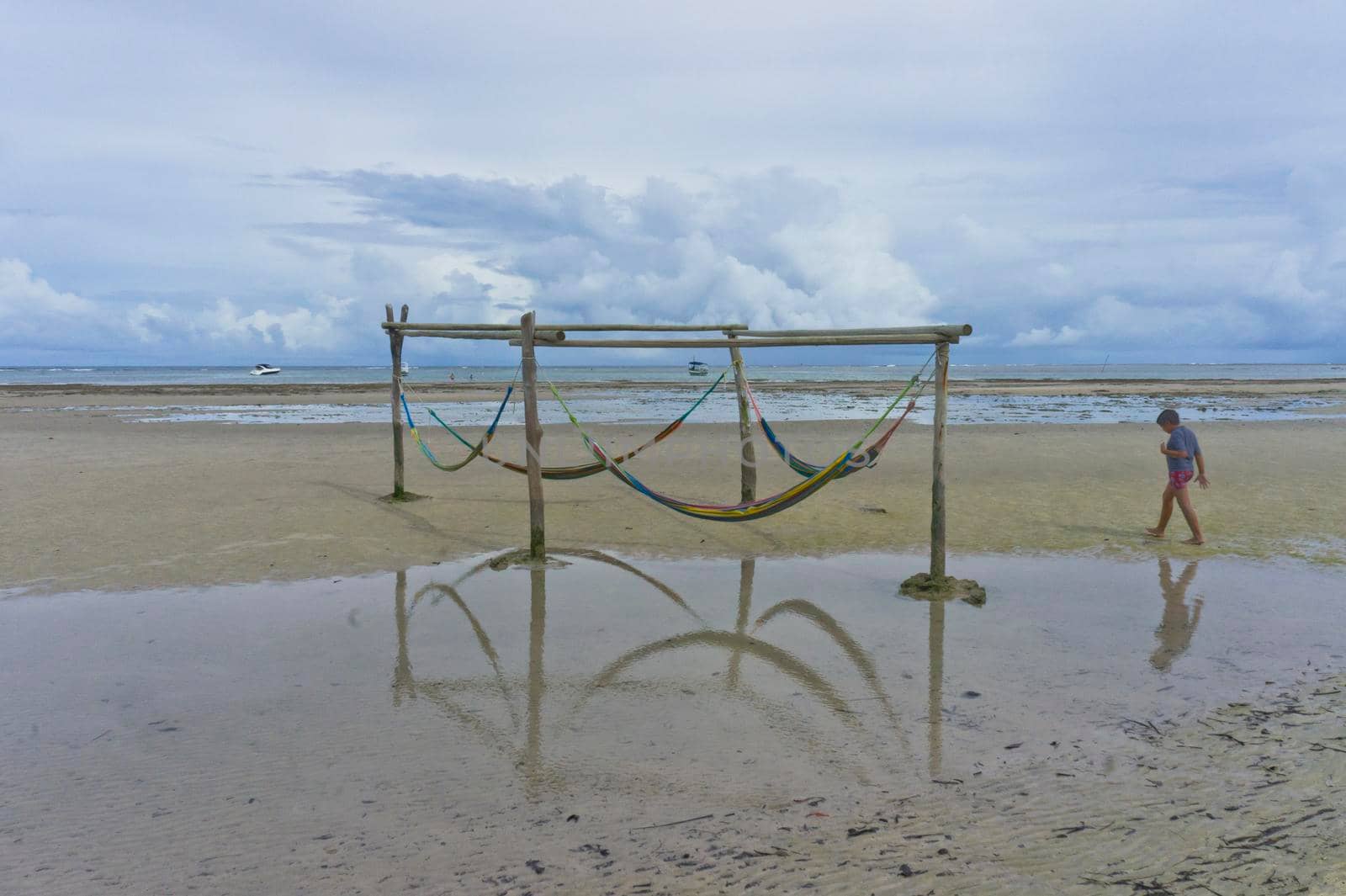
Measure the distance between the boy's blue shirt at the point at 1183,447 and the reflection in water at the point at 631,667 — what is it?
4051mm

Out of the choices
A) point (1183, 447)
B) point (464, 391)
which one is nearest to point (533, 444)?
point (1183, 447)

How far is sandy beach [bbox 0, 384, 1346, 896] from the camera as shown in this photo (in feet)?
9.49

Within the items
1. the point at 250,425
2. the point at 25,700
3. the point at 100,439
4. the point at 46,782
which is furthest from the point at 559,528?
the point at 250,425

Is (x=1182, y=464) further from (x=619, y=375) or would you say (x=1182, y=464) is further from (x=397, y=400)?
(x=619, y=375)

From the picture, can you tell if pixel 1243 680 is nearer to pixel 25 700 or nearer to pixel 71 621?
pixel 25 700

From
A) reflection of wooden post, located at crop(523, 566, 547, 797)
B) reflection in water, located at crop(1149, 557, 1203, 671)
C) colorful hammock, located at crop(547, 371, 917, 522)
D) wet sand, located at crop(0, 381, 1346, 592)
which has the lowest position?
reflection of wooden post, located at crop(523, 566, 547, 797)

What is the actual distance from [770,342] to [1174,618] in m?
3.86

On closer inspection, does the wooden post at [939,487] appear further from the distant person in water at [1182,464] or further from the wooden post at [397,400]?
the wooden post at [397,400]

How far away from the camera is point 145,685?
14.6ft

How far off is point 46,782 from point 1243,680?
5579 millimetres

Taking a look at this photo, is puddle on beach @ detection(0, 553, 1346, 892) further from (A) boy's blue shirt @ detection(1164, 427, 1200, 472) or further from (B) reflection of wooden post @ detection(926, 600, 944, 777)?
(A) boy's blue shirt @ detection(1164, 427, 1200, 472)

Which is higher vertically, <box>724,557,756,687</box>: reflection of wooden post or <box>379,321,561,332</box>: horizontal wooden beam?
<box>379,321,561,332</box>: horizontal wooden beam

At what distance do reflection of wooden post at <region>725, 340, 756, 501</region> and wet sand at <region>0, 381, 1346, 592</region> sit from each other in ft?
1.86

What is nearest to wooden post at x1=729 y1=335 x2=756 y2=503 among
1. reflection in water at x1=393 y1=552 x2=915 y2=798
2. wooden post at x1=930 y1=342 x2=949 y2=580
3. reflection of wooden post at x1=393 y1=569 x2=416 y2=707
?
wooden post at x1=930 y1=342 x2=949 y2=580
